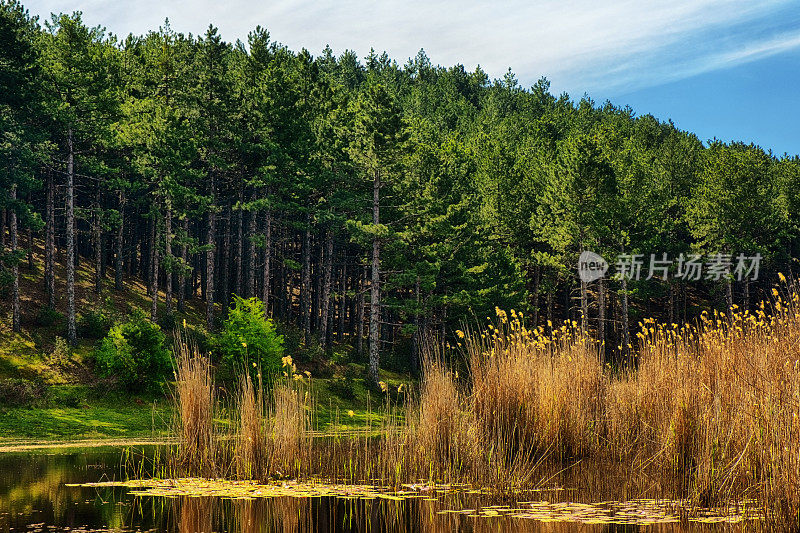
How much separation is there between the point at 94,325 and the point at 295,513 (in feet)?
95.6

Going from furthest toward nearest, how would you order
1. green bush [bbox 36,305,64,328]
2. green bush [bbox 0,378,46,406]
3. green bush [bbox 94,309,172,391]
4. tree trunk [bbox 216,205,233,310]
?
tree trunk [bbox 216,205,233,310] → green bush [bbox 36,305,64,328] → green bush [bbox 94,309,172,391] → green bush [bbox 0,378,46,406]

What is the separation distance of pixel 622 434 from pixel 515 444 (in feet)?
5.60

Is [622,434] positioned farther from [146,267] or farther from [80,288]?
[146,267]

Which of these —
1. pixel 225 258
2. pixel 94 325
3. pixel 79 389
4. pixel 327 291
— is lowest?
pixel 79 389

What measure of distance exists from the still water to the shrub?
83.3 ft

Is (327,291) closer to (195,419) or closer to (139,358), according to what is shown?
(139,358)

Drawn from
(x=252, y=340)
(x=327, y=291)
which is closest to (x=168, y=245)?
(x=327, y=291)

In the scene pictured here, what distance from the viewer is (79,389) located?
2770 centimetres

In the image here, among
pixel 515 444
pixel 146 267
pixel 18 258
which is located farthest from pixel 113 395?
pixel 146 267

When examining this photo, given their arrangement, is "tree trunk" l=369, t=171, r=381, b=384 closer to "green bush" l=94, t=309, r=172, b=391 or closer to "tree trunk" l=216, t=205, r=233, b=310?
"green bush" l=94, t=309, r=172, b=391

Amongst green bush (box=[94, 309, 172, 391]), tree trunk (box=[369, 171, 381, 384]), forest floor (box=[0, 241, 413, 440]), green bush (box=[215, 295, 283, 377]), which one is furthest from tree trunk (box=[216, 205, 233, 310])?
green bush (box=[94, 309, 172, 391])

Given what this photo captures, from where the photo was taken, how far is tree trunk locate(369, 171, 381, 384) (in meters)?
36.7

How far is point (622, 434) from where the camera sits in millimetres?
11250

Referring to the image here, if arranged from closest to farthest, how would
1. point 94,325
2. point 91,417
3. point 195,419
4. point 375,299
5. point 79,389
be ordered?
point 195,419
point 91,417
point 79,389
point 94,325
point 375,299
